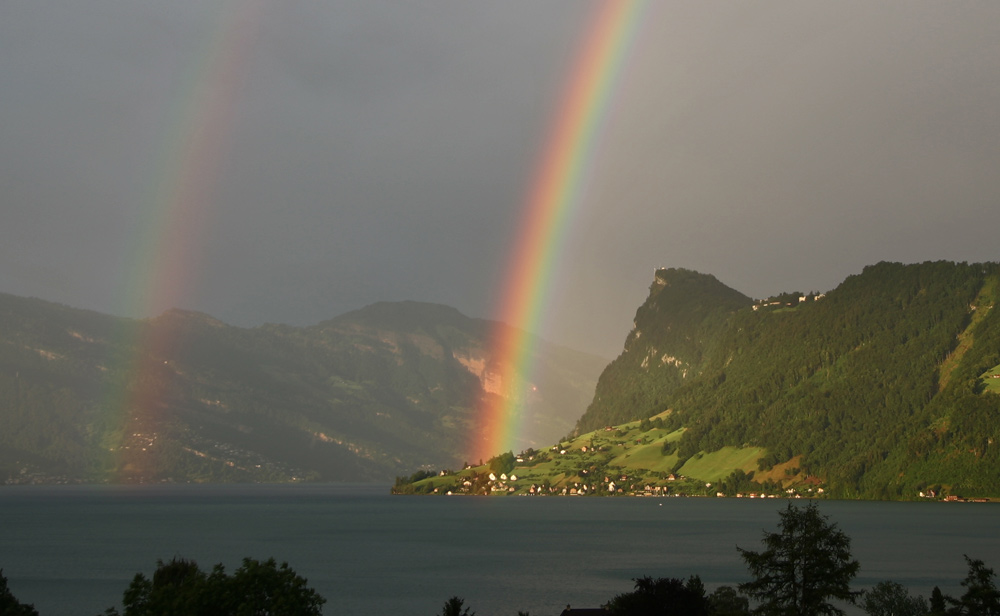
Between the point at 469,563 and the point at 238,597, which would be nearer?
the point at 238,597

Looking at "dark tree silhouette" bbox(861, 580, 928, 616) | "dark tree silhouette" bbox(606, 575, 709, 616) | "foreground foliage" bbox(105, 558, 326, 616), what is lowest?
"foreground foliage" bbox(105, 558, 326, 616)

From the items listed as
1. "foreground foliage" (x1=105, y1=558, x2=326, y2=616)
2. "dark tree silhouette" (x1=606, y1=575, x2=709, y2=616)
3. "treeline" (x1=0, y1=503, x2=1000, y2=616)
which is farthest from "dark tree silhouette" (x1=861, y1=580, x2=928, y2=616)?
"foreground foliage" (x1=105, y1=558, x2=326, y2=616)

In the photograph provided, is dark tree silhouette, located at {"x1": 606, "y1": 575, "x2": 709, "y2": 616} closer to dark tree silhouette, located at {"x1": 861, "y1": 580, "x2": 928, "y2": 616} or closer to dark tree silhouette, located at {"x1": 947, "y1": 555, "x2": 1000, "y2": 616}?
dark tree silhouette, located at {"x1": 947, "y1": 555, "x2": 1000, "y2": 616}

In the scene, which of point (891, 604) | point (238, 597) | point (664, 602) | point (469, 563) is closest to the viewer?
point (238, 597)

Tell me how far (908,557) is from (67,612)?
111 m

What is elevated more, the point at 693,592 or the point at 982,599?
the point at 982,599

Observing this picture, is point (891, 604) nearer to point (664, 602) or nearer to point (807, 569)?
point (807, 569)

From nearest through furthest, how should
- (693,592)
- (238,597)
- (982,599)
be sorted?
1. (238,597)
2. (982,599)
3. (693,592)

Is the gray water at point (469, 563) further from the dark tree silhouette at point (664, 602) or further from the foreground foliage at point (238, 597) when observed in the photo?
the foreground foliage at point (238, 597)

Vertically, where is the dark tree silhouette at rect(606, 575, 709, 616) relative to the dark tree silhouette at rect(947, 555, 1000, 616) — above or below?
below

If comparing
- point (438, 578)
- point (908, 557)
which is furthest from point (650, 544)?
point (438, 578)

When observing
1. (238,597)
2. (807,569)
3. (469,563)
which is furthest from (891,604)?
(469,563)

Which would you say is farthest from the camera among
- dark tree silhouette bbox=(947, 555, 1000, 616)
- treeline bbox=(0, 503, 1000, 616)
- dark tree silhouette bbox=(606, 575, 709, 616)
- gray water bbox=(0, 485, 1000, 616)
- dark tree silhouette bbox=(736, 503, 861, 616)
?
gray water bbox=(0, 485, 1000, 616)

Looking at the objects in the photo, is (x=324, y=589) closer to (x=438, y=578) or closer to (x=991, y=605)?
(x=438, y=578)
